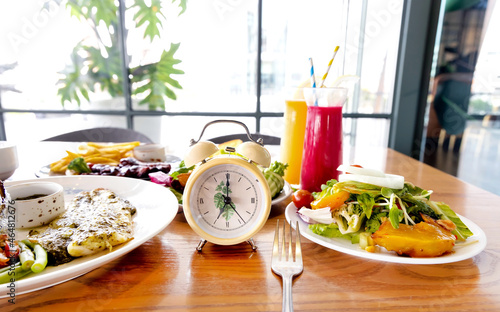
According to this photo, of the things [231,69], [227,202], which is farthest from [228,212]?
[231,69]

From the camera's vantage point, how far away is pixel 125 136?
2.24 metres

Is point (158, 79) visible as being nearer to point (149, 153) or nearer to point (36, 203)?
point (149, 153)

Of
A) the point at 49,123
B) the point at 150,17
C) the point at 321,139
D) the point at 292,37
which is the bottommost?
the point at 49,123

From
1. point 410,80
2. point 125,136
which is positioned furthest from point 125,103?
point 410,80

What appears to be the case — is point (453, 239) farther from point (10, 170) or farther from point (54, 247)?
point (10, 170)

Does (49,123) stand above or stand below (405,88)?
below

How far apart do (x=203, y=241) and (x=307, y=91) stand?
600 millimetres

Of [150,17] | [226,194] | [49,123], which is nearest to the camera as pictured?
[226,194]

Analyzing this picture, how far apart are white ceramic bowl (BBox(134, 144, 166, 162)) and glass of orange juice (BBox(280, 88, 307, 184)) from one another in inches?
24.1

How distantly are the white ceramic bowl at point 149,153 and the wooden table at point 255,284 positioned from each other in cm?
71

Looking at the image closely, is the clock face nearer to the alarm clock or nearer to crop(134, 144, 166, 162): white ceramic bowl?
the alarm clock

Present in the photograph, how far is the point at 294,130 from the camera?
122 cm

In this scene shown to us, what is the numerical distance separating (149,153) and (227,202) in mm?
808

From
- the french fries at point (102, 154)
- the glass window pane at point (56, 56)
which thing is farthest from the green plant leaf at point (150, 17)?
the french fries at point (102, 154)
